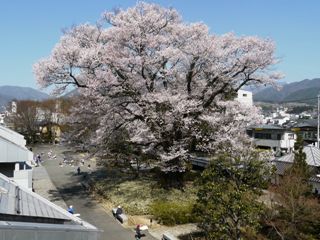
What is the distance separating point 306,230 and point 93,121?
58.3 ft

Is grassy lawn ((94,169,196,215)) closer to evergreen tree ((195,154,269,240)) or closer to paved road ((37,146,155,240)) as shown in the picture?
paved road ((37,146,155,240))

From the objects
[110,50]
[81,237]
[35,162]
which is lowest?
[35,162]

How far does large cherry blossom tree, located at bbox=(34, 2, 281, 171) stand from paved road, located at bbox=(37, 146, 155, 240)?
428 cm

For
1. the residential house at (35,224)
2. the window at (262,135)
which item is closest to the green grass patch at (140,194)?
the residential house at (35,224)

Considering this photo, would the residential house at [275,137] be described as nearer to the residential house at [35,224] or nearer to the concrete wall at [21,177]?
the concrete wall at [21,177]

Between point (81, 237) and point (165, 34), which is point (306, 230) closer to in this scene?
point (81, 237)

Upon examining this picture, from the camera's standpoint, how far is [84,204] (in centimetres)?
2672

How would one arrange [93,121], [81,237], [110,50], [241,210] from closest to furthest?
1. [81,237]
2. [241,210]
3. [110,50]
4. [93,121]

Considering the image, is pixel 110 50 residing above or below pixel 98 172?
above

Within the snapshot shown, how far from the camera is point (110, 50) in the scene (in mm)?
26750

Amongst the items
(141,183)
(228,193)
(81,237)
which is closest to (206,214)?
(228,193)

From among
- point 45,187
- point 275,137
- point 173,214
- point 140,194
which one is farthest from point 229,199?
point 275,137

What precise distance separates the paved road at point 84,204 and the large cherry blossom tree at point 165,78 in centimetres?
428

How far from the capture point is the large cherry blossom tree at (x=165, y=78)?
26.3 metres
